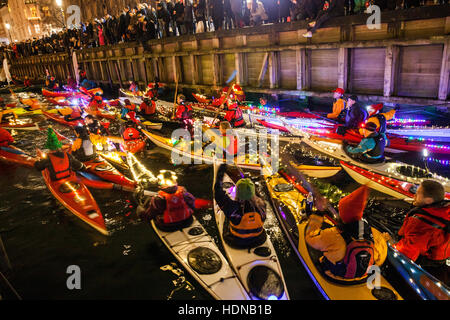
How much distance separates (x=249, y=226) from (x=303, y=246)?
959 millimetres

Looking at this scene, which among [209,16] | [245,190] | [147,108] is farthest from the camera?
[209,16]

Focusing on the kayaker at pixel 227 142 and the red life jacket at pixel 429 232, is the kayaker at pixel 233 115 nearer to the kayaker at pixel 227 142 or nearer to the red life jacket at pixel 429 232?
the kayaker at pixel 227 142

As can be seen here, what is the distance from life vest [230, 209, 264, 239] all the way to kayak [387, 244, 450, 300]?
193 centimetres

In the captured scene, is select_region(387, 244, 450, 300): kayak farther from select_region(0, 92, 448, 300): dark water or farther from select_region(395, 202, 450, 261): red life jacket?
select_region(0, 92, 448, 300): dark water

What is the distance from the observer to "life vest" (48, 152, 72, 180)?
6938mm

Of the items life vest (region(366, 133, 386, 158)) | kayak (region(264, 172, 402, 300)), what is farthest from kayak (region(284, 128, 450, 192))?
kayak (region(264, 172, 402, 300))

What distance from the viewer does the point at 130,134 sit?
10.1m

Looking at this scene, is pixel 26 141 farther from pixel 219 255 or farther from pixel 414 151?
pixel 414 151

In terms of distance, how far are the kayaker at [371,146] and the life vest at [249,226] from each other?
4.43m

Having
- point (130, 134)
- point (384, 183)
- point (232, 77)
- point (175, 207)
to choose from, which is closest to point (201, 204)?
point (175, 207)

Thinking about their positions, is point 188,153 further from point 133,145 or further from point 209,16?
point 209,16

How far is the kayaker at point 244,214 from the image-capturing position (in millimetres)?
4289

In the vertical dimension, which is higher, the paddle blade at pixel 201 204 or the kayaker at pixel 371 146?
the kayaker at pixel 371 146

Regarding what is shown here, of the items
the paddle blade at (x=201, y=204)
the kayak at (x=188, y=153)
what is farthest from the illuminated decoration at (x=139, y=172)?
the paddle blade at (x=201, y=204)
